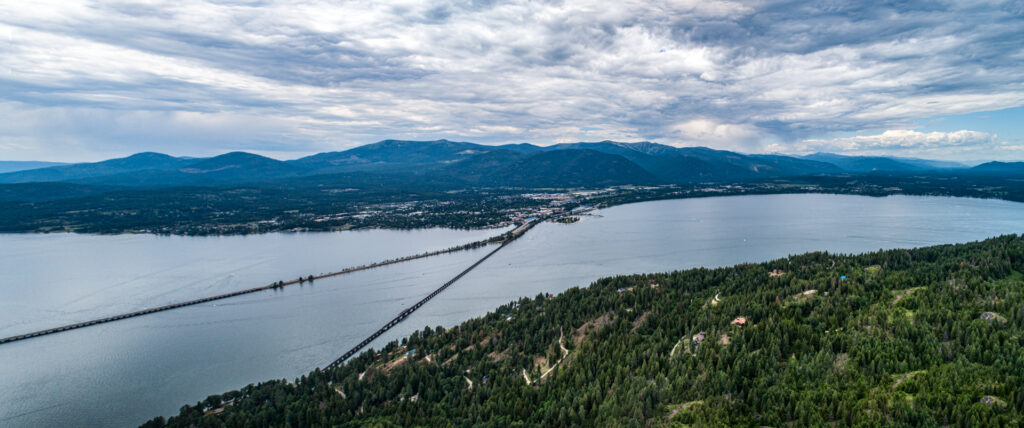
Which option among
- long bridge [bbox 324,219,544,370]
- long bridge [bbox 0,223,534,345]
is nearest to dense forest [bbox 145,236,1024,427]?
long bridge [bbox 324,219,544,370]

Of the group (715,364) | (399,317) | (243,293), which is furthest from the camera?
(243,293)

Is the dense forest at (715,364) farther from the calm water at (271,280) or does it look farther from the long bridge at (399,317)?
the calm water at (271,280)

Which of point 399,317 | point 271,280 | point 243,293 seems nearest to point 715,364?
point 399,317

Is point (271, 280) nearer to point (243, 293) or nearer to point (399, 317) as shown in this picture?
point (243, 293)

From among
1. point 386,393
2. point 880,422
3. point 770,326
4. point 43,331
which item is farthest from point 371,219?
point 880,422

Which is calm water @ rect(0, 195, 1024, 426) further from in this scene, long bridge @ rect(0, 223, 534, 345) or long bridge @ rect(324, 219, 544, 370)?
long bridge @ rect(0, 223, 534, 345)

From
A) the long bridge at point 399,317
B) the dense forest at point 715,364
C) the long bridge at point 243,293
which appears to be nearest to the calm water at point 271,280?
the long bridge at point 399,317

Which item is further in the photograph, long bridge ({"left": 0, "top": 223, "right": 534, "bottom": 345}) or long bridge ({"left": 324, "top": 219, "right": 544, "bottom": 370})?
long bridge ({"left": 0, "top": 223, "right": 534, "bottom": 345})
